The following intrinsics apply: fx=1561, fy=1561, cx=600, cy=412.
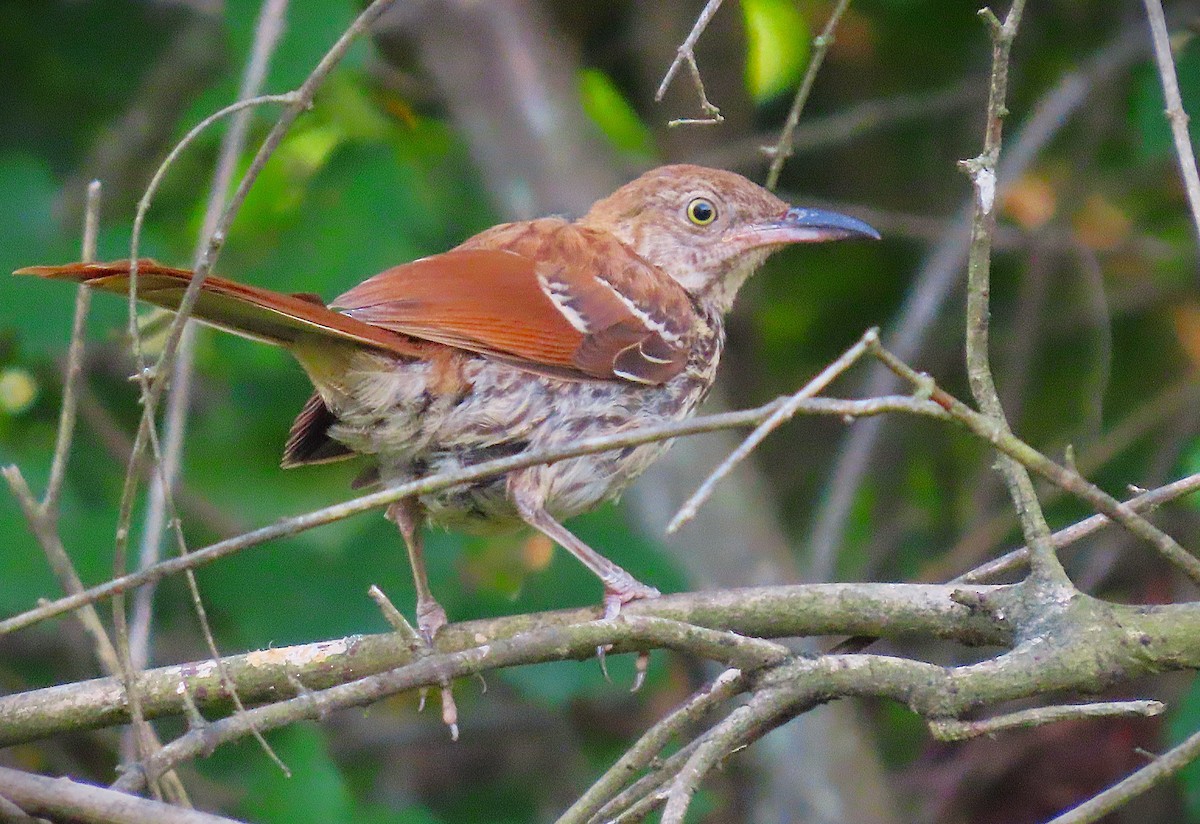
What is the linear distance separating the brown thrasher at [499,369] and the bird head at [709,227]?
0.70ft

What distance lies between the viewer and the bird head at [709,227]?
427 cm

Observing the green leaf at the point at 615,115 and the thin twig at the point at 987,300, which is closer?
the thin twig at the point at 987,300

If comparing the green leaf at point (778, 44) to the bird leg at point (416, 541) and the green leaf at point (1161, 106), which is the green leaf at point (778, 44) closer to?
the green leaf at point (1161, 106)

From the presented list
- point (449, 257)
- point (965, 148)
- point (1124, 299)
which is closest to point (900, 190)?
point (965, 148)

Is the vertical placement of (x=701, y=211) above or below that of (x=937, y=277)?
above

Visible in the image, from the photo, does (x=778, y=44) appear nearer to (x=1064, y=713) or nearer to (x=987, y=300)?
(x=987, y=300)

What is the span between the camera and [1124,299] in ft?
18.4

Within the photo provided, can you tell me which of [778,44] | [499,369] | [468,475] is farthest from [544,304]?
[778,44]

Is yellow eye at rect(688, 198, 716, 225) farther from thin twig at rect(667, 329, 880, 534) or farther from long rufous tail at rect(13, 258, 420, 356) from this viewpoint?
thin twig at rect(667, 329, 880, 534)

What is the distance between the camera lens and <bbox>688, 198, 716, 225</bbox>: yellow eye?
4285 mm

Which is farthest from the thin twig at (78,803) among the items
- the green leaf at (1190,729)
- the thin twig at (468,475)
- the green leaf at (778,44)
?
the green leaf at (778,44)

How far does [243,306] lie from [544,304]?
0.99 metres

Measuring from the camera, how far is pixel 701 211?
169 inches

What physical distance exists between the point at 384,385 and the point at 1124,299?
10.8 ft
